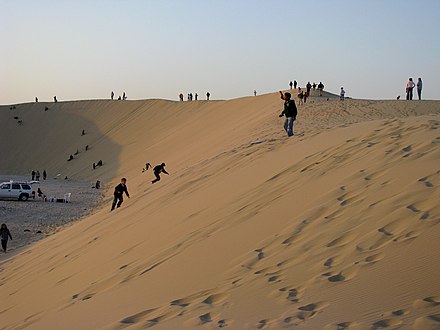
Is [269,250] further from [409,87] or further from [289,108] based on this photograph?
[409,87]

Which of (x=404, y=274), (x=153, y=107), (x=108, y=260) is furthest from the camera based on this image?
(x=153, y=107)

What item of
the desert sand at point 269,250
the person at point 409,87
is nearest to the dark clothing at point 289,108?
the desert sand at point 269,250

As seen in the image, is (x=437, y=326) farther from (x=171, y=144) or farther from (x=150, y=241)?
(x=171, y=144)

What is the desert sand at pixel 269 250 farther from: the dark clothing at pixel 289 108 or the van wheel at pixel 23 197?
the van wheel at pixel 23 197

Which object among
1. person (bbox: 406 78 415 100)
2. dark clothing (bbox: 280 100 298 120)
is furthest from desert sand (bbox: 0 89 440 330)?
person (bbox: 406 78 415 100)

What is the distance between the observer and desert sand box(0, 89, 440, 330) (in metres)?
5.01

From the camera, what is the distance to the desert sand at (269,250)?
16.4 ft

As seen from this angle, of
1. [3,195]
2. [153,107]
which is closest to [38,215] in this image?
[3,195]

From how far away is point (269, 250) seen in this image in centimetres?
647

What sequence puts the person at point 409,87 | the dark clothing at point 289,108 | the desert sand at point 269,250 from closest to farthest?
the desert sand at point 269,250 < the dark clothing at point 289,108 < the person at point 409,87

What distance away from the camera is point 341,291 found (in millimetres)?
5055

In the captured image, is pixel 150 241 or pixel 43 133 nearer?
pixel 150 241

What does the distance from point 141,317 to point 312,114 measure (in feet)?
72.6

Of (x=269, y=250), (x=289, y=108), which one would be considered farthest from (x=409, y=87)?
(x=269, y=250)
